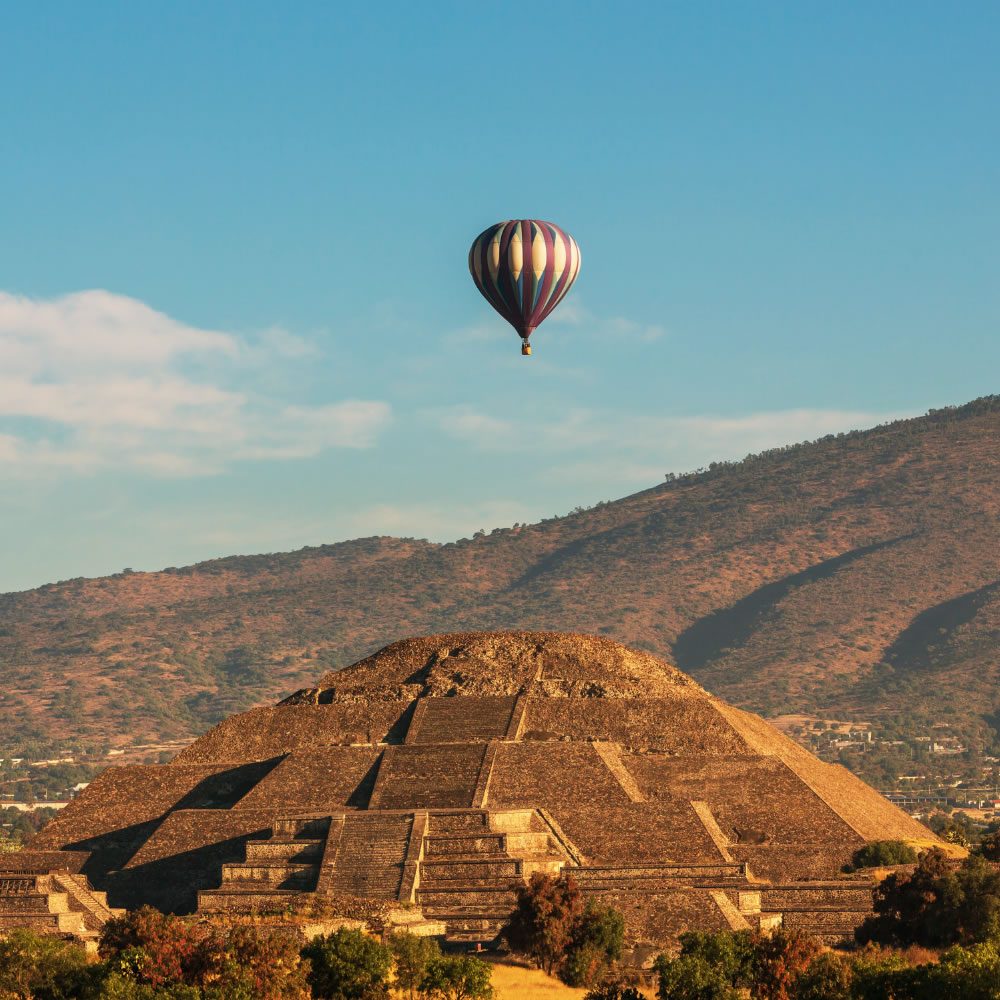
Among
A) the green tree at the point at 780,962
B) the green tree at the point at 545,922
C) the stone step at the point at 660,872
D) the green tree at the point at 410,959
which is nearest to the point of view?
the green tree at the point at 780,962

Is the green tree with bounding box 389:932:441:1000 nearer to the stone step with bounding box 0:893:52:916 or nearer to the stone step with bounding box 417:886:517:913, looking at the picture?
the stone step with bounding box 417:886:517:913

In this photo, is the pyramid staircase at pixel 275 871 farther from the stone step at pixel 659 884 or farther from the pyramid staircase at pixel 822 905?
the pyramid staircase at pixel 822 905

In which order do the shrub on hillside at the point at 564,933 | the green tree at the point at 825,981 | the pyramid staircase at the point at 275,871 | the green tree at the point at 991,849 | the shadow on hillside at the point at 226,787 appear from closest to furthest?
1. the green tree at the point at 825,981
2. the shrub on hillside at the point at 564,933
3. the pyramid staircase at the point at 275,871
4. the green tree at the point at 991,849
5. the shadow on hillside at the point at 226,787

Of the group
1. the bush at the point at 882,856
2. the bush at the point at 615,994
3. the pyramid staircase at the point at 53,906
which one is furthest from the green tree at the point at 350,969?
the bush at the point at 882,856

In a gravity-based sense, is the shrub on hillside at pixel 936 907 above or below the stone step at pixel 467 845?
below

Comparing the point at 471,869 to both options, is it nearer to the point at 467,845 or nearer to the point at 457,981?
the point at 467,845
